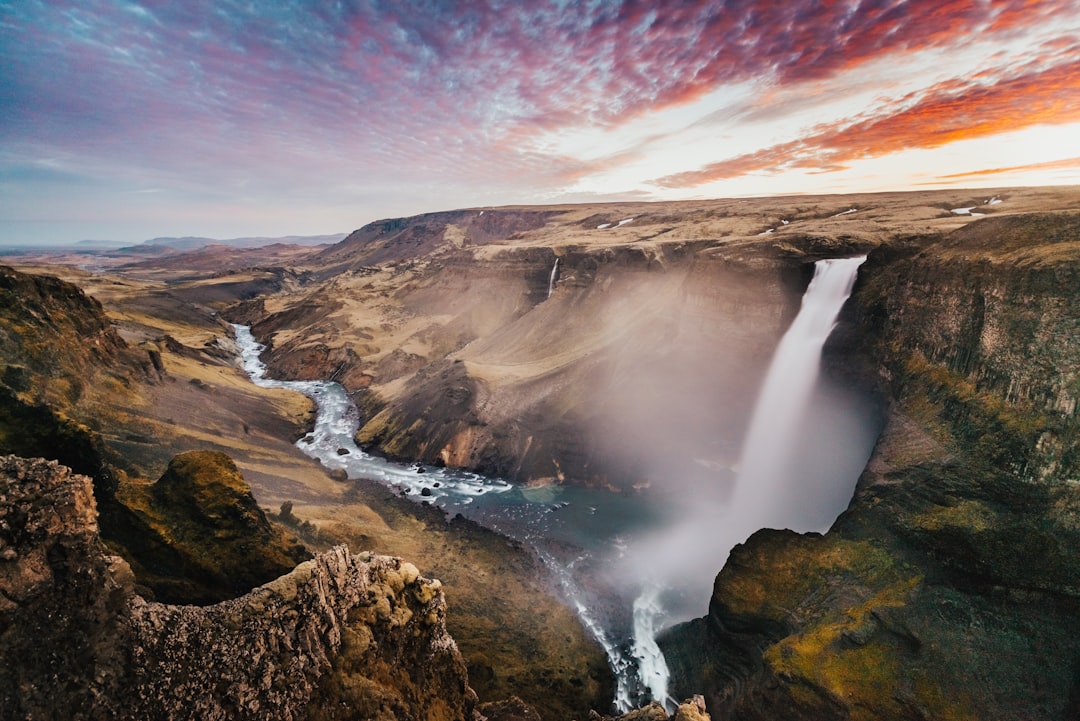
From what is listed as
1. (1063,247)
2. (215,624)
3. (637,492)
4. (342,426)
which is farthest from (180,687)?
(342,426)

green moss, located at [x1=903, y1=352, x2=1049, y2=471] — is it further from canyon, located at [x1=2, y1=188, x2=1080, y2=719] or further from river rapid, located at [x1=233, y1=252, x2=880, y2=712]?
river rapid, located at [x1=233, y1=252, x2=880, y2=712]

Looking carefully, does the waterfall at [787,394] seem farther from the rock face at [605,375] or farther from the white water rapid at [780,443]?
the rock face at [605,375]

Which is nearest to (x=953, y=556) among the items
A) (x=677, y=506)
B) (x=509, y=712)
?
(x=509, y=712)

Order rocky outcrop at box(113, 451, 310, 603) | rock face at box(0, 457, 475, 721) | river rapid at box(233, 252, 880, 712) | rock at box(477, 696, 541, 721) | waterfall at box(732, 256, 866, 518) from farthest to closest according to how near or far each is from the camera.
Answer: waterfall at box(732, 256, 866, 518), river rapid at box(233, 252, 880, 712), rock at box(477, 696, 541, 721), rocky outcrop at box(113, 451, 310, 603), rock face at box(0, 457, 475, 721)

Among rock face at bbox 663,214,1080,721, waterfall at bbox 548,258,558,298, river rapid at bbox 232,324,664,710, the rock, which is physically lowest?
river rapid at bbox 232,324,664,710

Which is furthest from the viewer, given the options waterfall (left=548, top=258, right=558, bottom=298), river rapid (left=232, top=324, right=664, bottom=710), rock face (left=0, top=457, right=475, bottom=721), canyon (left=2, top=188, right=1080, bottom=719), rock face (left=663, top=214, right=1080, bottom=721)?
waterfall (left=548, top=258, right=558, bottom=298)

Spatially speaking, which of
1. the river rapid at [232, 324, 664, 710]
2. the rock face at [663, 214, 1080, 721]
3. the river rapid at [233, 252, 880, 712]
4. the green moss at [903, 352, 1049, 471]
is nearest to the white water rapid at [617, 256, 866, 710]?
the river rapid at [233, 252, 880, 712]

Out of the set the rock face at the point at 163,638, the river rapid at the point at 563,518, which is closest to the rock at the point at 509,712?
the rock face at the point at 163,638
